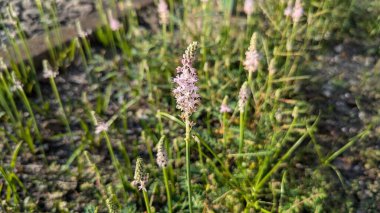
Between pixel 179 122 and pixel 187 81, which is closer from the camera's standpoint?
pixel 187 81

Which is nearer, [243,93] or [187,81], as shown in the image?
[187,81]

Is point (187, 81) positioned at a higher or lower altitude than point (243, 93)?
higher

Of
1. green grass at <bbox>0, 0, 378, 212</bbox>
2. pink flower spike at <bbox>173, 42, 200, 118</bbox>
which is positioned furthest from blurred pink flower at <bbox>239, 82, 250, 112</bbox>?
pink flower spike at <bbox>173, 42, 200, 118</bbox>

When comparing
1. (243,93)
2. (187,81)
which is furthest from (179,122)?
(187,81)

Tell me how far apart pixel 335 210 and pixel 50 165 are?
65.8 inches

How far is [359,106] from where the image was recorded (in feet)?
9.52

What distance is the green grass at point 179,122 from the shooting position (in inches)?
87.6

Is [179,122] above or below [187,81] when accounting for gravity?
below

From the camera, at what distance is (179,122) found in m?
1.76

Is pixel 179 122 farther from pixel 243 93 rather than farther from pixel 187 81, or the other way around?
pixel 187 81

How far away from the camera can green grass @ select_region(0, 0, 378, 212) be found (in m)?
2.22

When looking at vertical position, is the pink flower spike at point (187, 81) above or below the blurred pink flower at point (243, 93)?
above

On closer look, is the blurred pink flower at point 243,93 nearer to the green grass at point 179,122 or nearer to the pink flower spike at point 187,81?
the green grass at point 179,122

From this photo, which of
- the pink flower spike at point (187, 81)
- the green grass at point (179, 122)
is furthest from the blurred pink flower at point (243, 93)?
the pink flower spike at point (187, 81)
